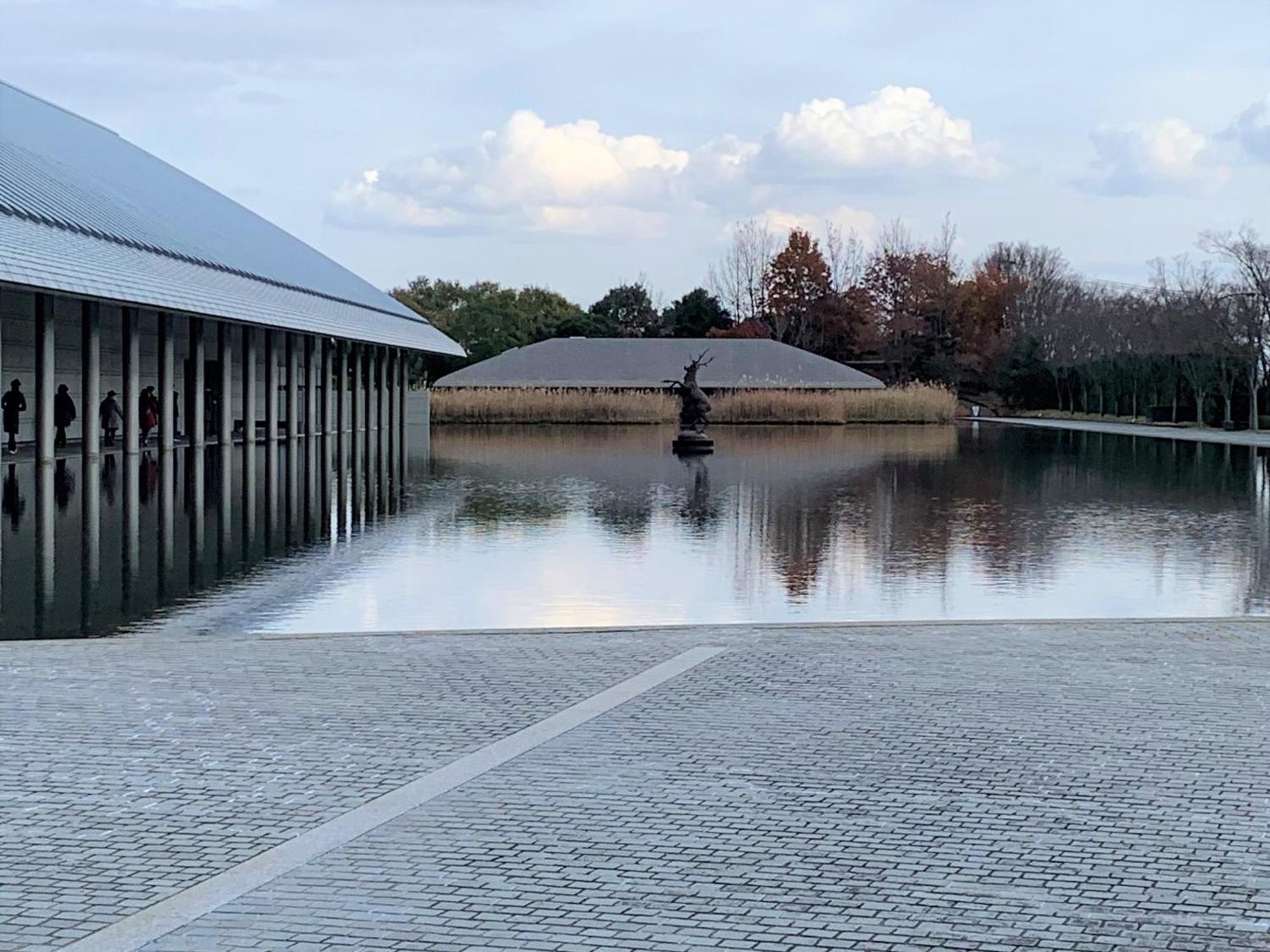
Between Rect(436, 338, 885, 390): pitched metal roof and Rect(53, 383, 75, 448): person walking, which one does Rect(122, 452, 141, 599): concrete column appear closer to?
Rect(53, 383, 75, 448): person walking

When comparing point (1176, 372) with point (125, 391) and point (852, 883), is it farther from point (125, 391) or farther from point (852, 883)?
point (852, 883)

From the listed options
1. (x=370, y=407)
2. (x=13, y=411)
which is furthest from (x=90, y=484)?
(x=370, y=407)

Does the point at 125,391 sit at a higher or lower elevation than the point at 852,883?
higher

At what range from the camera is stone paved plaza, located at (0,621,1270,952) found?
455 centimetres

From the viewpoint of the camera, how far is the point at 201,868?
501cm

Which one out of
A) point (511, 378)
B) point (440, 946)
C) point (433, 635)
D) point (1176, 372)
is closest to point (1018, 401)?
point (1176, 372)

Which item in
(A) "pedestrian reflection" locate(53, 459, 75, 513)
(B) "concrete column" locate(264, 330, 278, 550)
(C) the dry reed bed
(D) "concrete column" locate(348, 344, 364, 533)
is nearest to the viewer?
(A) "pedestrian reflection" locate(53, 459, 75, 513)

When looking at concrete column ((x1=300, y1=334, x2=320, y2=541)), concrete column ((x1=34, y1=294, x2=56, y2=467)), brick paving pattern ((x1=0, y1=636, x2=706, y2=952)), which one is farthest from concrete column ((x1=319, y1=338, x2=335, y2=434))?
brick paving pattern ((x1=0, y1=636, x2=706, y2=952))

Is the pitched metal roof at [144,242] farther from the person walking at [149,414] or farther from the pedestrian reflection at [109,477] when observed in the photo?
the person walking at [149,414]

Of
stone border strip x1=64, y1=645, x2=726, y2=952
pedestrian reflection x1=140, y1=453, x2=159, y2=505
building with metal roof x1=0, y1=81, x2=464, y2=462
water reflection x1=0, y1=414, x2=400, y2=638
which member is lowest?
stone border strip x1=64, y1=645, x2=726, y2=952

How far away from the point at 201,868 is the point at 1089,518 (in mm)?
16268

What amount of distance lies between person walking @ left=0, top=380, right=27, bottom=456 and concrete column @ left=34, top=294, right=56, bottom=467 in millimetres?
2285

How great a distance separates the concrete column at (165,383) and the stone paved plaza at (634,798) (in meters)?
19.9

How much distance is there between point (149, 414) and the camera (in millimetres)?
33656
